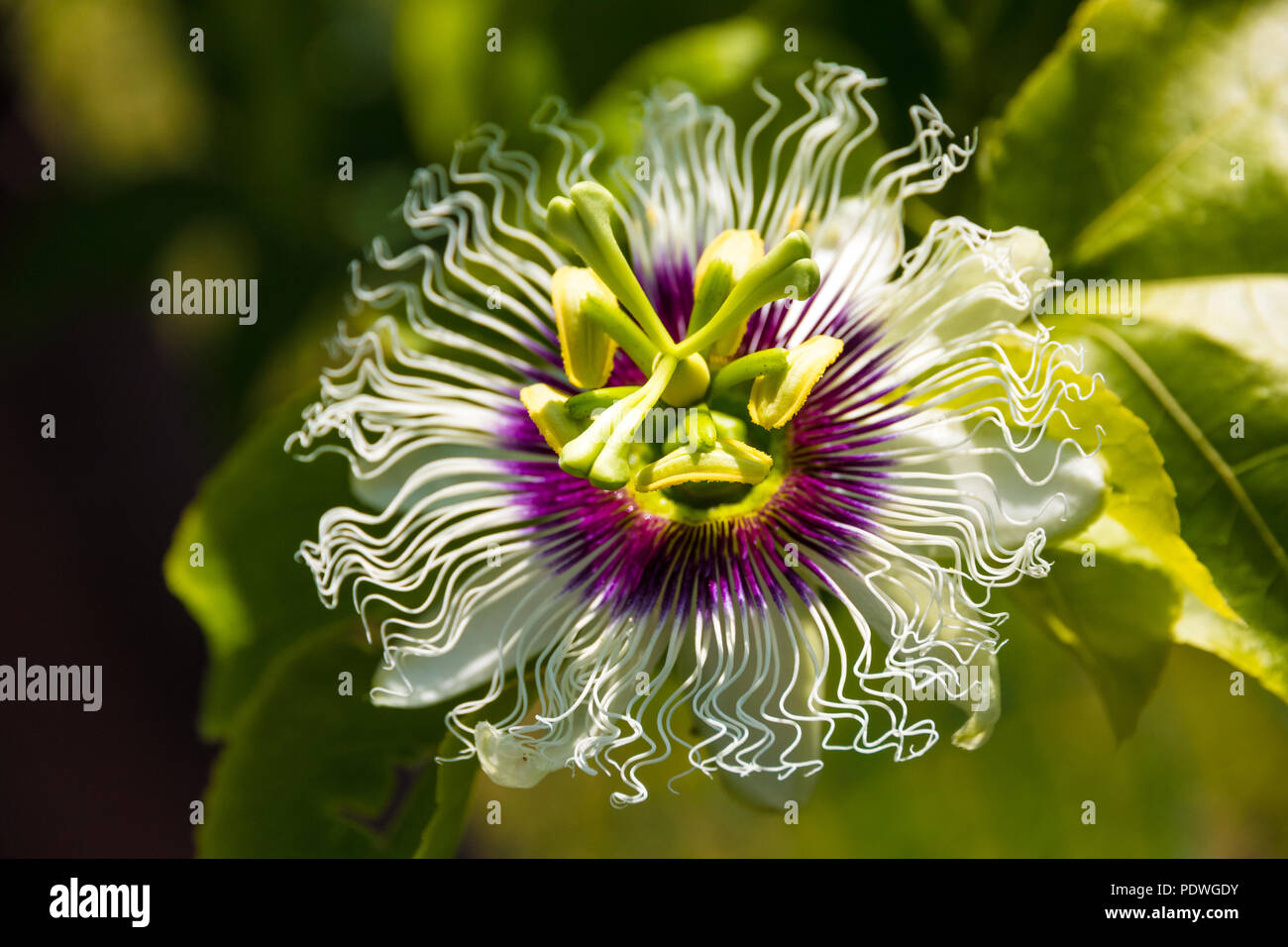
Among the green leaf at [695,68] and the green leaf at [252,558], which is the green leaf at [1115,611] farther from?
the green leaf at [252,558]

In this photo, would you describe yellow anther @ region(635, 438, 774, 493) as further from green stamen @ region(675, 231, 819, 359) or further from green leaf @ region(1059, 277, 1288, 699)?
green leaf @ region(1059, 277, 1288, 699)

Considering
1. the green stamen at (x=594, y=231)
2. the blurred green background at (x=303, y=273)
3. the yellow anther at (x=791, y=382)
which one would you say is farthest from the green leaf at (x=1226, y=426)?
the blurred green background at (x=303, y=273)

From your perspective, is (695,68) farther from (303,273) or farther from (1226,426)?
(303,273)

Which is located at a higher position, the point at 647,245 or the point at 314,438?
the point at 647,245

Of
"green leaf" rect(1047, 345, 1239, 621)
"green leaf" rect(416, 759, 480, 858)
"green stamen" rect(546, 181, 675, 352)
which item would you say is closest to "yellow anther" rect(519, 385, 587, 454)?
"green stamen" rect(546, 181, 675, 352)

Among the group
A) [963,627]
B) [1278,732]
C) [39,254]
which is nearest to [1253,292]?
[963,627]
